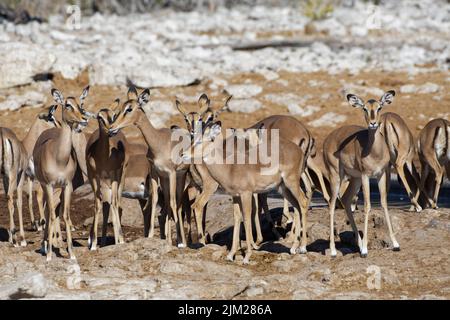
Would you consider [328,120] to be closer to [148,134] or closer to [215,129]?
[148,134]

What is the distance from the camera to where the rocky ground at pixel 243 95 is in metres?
11.9

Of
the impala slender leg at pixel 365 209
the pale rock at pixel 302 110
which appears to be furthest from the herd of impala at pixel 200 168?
the pale rock at pixel 302 110

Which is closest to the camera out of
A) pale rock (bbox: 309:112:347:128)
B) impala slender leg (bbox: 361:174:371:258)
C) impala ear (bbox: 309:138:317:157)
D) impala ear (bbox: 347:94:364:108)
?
A: impala slender leg (bbox: 361:174:371:258)

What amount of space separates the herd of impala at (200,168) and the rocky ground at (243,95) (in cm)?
49

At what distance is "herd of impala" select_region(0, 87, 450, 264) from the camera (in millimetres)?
13789

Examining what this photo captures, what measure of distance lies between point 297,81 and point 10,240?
52.2 feet

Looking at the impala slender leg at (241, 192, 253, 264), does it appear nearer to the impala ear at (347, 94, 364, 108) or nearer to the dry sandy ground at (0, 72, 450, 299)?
the dry sandy ground at (0, 72, 450, 299)

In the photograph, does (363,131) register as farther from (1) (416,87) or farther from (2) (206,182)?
(1) (416,87)

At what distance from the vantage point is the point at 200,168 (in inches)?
581

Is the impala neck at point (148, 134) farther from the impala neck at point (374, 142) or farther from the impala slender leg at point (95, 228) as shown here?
the impala neck at point (374, 142)

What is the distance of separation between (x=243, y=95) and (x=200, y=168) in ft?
46.7

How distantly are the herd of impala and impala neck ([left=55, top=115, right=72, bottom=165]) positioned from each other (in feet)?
0.04

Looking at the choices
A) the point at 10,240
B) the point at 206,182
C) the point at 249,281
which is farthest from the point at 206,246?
the point at 10,240

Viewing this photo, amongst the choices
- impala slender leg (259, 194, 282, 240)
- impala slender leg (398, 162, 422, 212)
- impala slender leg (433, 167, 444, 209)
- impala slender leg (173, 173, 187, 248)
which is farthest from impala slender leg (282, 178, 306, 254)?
impala slender leg (433, 167, 444, 209)
